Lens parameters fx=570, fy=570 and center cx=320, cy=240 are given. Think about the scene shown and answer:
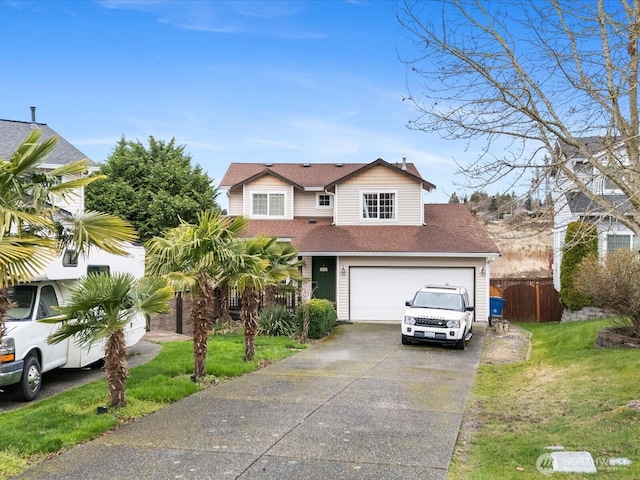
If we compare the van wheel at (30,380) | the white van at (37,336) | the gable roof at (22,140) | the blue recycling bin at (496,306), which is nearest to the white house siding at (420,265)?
the blue recycling bin at (496,306)

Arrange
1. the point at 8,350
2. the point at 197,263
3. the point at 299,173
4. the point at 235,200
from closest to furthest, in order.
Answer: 1. the point at 8,350
2. the point at 197,263
3. the point at 235,200
4. the point at 299,173

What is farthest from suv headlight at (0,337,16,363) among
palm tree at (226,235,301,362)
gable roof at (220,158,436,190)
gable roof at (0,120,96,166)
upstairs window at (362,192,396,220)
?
upstairs window at (362,192,396,220)

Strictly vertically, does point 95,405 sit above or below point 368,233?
below

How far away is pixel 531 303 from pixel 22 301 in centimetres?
2103

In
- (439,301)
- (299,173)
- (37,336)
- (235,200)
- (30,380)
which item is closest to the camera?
(30,380)

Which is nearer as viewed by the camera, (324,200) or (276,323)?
(276,323)

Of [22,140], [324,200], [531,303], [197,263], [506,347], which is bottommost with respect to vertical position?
[506,347]

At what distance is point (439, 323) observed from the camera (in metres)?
15.8

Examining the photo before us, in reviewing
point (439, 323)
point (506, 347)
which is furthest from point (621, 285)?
point (439, 323)

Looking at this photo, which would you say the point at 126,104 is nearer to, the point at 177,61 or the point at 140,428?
the point at 177,61

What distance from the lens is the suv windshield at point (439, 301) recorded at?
1678 centimetres

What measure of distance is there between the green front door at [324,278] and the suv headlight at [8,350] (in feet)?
48.1

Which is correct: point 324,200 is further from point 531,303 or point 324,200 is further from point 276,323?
point 531,303

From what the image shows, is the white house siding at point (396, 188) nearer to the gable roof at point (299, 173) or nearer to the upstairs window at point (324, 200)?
the gable roof at point (299, 173)
